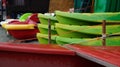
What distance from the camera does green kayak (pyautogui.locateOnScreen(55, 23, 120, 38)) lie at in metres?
4.74

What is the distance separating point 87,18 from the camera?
16.3 ft

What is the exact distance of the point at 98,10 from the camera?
18.4 ft

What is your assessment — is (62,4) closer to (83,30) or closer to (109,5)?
(109,5)

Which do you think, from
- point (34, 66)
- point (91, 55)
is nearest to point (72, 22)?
point (34, 66)

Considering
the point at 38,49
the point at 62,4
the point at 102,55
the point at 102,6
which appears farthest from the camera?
the point at 62,4

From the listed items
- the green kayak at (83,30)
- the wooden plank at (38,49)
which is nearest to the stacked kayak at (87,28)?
the green kayak at (83,30)

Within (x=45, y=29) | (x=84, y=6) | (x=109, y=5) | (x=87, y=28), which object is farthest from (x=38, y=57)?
(x=84, y=6)

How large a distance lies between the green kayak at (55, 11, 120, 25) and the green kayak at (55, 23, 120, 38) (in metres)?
0.10

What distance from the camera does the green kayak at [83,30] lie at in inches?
187

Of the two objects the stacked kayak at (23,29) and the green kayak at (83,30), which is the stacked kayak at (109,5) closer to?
the green kayak at (83,30)

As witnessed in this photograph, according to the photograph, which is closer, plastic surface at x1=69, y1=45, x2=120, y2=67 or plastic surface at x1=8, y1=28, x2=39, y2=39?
plastic surface at x1=69, y1=45, x2=120, y2=67

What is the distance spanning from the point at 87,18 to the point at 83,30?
202 millimetres

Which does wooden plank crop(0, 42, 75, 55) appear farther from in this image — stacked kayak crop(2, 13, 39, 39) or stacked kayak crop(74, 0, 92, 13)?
stacked kayak crop(2, 13, 39, 39)

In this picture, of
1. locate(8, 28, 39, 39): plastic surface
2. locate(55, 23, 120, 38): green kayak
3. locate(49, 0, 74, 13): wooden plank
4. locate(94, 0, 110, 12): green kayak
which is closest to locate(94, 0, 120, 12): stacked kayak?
locate(94, 0, 110, 12): green kayak
